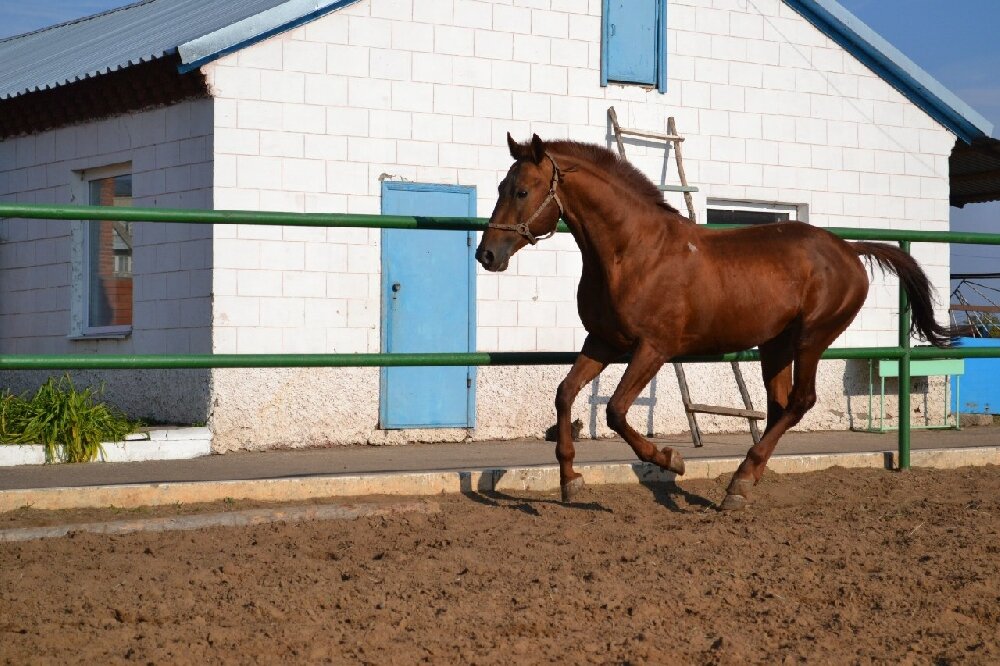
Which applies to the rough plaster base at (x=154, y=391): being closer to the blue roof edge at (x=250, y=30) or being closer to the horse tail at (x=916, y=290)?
the blue roof edge at (x=250, y=30)

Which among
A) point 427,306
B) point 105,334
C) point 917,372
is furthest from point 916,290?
point 105,334

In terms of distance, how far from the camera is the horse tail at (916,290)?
24.5ft

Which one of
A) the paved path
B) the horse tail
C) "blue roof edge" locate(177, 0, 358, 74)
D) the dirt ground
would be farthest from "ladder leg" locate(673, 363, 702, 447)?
the dirt ground

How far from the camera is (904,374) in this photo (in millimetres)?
7742

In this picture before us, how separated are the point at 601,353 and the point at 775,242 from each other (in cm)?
118

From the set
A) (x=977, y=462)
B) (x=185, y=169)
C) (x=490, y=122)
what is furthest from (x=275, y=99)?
(x=977, y=462)

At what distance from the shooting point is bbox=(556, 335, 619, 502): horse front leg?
642 cm

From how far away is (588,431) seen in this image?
11969 mm

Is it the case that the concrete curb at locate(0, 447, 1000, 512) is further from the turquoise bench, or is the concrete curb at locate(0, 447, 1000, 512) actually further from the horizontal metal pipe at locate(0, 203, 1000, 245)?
the turquoise bench

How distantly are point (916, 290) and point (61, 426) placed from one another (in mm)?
6382

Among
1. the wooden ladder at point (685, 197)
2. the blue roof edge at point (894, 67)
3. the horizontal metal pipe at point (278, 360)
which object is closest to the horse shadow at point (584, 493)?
the horizontal metal pipe at point (278, 360)

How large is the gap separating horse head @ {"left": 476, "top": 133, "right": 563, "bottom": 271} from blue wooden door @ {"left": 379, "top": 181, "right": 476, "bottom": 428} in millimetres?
4963

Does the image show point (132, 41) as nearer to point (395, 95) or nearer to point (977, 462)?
point (395, 95)

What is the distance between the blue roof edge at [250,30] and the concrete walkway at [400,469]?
3297mm
